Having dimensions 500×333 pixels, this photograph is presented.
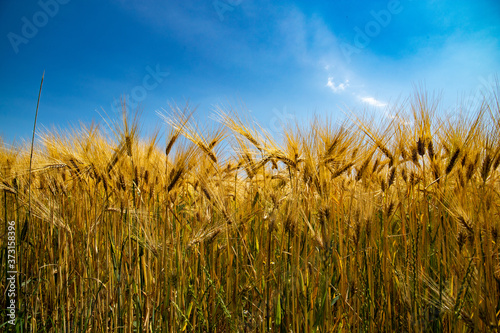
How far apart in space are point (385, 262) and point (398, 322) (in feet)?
1.11

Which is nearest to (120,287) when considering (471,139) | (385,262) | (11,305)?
(11,305)

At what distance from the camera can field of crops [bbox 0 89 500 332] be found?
1199 mm

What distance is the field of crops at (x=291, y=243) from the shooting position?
3.93ft

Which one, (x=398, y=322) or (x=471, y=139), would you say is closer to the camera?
(x=398, y=322)

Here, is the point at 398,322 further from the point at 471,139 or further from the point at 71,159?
the point at 71,159

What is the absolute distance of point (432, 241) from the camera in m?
1.57

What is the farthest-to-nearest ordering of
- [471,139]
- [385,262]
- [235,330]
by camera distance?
[471,139], [385,262], [235,330]

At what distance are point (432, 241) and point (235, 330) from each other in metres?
1.28

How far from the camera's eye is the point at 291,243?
146 cm

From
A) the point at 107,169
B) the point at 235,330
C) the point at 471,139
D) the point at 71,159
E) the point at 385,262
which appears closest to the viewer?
the point at 235,330

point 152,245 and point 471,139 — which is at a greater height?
point 471,139

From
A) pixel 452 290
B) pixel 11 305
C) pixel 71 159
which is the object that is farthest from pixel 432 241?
pixel 11 305

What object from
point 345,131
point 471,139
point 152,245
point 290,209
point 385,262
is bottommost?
point 385,262

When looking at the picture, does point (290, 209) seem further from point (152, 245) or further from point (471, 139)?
point (471, 139)
